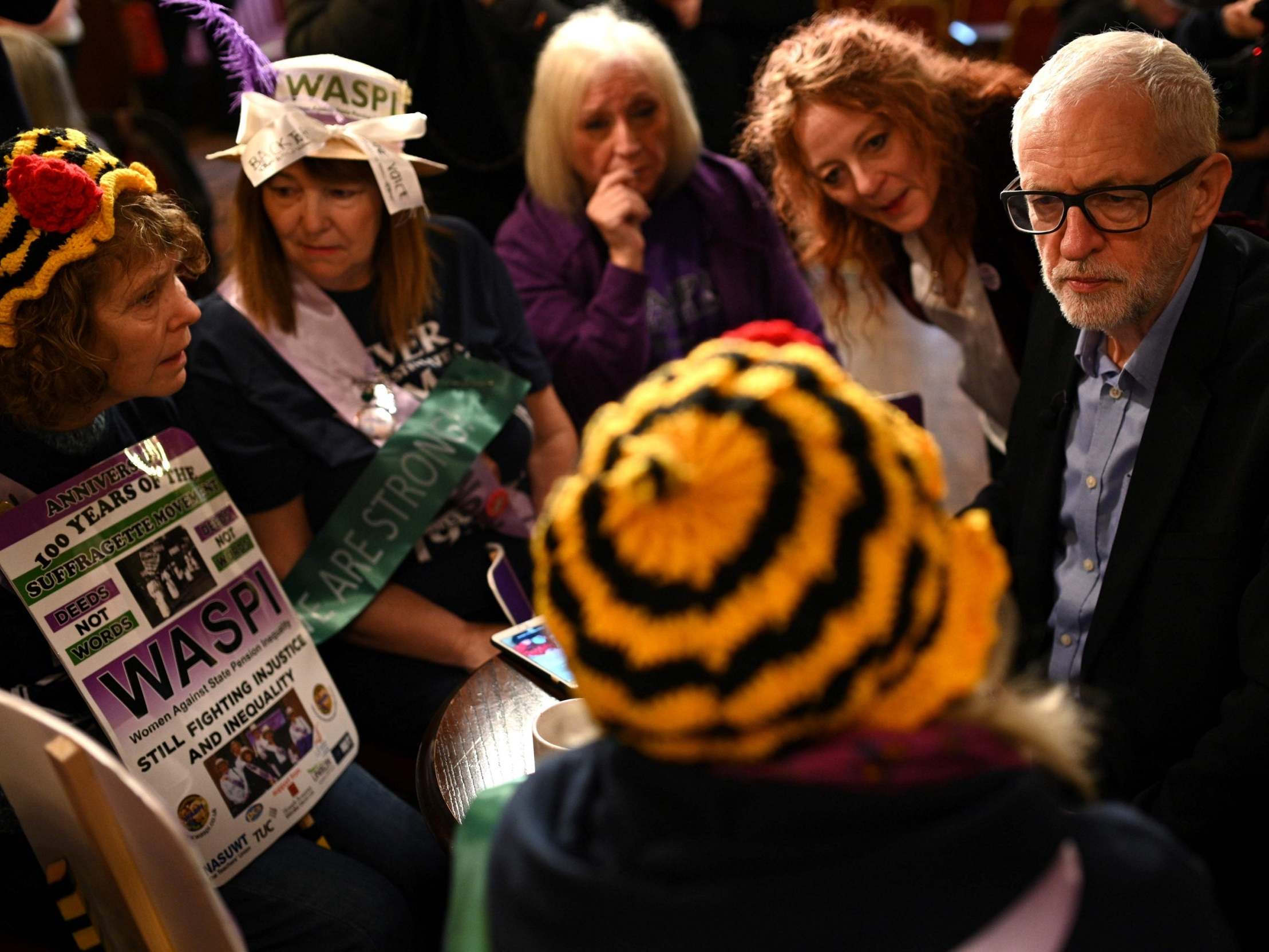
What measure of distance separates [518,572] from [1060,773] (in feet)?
5.30

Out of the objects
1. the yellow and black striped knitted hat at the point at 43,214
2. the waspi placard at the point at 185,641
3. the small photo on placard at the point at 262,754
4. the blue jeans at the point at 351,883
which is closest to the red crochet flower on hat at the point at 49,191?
the yellow and black striped knitted hat at the point at 43,214

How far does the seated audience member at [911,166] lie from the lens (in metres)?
2.31

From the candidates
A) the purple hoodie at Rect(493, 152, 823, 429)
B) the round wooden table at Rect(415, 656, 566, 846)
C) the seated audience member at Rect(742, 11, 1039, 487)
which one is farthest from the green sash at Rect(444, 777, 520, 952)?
the purple hoodie at Rect(493, 152, 823, 429)

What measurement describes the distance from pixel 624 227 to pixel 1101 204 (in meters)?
1.33

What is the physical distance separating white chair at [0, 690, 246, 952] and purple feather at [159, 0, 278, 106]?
1267 millimetres

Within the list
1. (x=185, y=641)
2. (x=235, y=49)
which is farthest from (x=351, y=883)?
(x=235, y=49)

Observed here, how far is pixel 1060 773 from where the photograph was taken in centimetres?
86

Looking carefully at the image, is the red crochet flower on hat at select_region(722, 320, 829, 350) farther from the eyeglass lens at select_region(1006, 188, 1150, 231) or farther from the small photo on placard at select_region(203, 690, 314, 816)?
the small photo on placard at select_region(203, 690, 314, 816)

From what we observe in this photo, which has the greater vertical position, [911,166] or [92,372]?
[911,166]

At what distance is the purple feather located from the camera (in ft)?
6.43

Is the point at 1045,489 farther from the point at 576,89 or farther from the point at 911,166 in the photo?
the point at 576,89

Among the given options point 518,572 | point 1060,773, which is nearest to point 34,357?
point 518,572

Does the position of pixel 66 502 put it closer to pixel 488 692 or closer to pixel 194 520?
pixel 194 520

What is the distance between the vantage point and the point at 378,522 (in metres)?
2.14
